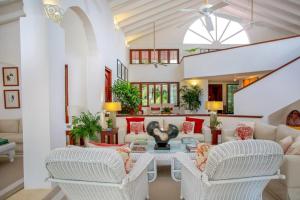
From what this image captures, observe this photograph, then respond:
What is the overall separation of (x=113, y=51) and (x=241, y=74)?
4522 mm

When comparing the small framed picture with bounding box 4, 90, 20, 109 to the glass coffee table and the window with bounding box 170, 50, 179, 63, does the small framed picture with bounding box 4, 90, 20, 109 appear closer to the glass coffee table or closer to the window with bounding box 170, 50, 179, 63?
the glass coffee table

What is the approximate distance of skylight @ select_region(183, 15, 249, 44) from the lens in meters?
11.9

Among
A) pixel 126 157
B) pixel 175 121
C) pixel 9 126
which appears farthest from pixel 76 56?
pixel 126 157

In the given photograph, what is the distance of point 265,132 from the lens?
4270 millimetres

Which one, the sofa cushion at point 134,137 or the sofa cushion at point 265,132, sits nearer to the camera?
the sofa cushion at point 265,132

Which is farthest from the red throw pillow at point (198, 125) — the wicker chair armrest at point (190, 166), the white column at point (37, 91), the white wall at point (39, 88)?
the white column at point (37, 91)

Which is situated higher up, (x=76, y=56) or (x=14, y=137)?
(x=76, y=56)

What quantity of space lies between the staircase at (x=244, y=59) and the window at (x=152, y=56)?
2.44 m

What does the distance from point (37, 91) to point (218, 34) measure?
10.7m

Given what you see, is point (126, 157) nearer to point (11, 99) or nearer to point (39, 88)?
point (39, 88)

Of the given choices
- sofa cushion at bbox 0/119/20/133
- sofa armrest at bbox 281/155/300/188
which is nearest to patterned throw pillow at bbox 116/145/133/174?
sofa armrest at bbox 281/155/300/188

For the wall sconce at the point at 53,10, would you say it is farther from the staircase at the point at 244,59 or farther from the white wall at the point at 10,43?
the staircase at the point at 244,59

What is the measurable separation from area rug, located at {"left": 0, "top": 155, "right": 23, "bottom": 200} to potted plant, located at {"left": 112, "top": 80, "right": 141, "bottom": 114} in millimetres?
3217

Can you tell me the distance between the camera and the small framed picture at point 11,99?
609cm
